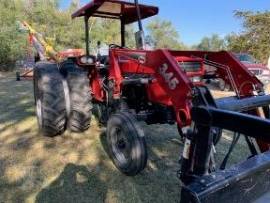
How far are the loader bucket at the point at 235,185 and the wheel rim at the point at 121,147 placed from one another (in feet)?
7.39

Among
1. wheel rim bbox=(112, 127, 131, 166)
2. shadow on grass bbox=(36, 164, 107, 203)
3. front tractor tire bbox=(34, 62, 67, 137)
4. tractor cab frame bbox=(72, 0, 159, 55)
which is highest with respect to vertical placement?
tractor cab frame bbox=(72, 0, 159, 55)

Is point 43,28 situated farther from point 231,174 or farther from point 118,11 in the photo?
point 231,174

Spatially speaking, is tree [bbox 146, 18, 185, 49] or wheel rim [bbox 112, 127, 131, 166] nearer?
wheel rim [bbox 112, 127, 131, 166]

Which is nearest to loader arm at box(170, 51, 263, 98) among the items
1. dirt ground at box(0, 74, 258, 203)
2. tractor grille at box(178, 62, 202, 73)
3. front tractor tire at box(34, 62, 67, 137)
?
tractor grille at box(178, 62, 202, 73)

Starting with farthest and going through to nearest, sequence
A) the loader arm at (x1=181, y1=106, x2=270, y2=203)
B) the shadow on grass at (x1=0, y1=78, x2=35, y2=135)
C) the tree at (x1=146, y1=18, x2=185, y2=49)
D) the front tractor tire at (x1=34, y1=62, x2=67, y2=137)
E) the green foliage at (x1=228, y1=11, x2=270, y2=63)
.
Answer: the tree at (x1=146, y1=18, x2=185, y2=49)
the green foliage at (x1=228, y1=11, x2=270, y2=63)
the shadow on grass at (x1=0, y1=78, x2=35, y2=135)
the front tractor tire at (x1=34, y1=62, x2=67, y2=137)
the loader arm at (x1=181, y1=106, x2=270, y2=203)

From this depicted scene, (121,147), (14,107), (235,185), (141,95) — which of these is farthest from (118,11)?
(235,185)

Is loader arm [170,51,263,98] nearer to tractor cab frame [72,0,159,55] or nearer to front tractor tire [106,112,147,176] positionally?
front tractor tire [106,112,147,176]

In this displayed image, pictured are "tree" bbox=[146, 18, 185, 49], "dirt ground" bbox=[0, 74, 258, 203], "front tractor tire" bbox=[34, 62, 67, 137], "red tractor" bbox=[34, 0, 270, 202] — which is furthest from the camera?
"tree" bbox=[146, 18, 185, 49]

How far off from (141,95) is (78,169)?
4.78 ft

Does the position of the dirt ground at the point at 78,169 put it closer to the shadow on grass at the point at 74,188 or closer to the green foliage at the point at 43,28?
the shadow on grass at the point at 74,188

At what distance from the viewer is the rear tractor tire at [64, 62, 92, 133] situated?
555 cm

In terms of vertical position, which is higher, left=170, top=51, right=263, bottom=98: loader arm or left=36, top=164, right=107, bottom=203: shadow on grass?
left=170, top=51, right=263, bottom=98: loader arm

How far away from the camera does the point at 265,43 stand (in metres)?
24.0

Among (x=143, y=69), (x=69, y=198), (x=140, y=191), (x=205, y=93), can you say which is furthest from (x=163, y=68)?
(x=69, y=198)
